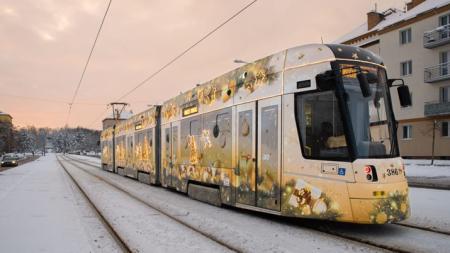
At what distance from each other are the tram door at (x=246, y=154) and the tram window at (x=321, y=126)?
5.16ft

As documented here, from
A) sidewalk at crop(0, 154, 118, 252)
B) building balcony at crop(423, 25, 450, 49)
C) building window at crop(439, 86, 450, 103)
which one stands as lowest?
sidewalk at crop(0, 154, 118, 252)

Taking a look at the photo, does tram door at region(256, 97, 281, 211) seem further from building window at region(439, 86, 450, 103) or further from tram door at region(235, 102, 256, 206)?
building window at region(439, 86, 450, 103)

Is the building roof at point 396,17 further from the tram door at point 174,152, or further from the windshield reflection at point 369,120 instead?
the windshield reflection at point 369,120

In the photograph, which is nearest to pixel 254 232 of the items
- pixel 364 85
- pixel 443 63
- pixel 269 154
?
pixel 269 154

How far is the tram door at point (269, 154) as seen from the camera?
29.5 feet

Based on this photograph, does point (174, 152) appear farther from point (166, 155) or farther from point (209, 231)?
point (209, 231)

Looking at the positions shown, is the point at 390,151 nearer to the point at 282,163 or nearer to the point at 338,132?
the point at 338,132

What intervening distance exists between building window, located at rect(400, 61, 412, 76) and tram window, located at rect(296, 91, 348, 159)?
33.5 m

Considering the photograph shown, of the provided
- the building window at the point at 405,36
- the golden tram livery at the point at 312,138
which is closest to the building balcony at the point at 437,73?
the building window at the point at 405,36

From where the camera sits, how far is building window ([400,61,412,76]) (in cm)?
3869

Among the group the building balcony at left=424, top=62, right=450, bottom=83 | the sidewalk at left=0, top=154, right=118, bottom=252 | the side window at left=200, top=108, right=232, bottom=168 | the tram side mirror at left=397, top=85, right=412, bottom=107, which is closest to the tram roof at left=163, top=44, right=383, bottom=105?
the tram side mirror at left=397, top=85, right=412, bottom=107

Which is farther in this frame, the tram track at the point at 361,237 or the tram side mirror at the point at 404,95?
the tram side mirror at the point at 404,95

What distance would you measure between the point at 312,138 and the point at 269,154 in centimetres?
117

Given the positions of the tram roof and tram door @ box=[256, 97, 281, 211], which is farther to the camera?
tram door @ box=[256, 97, 281, 211]
